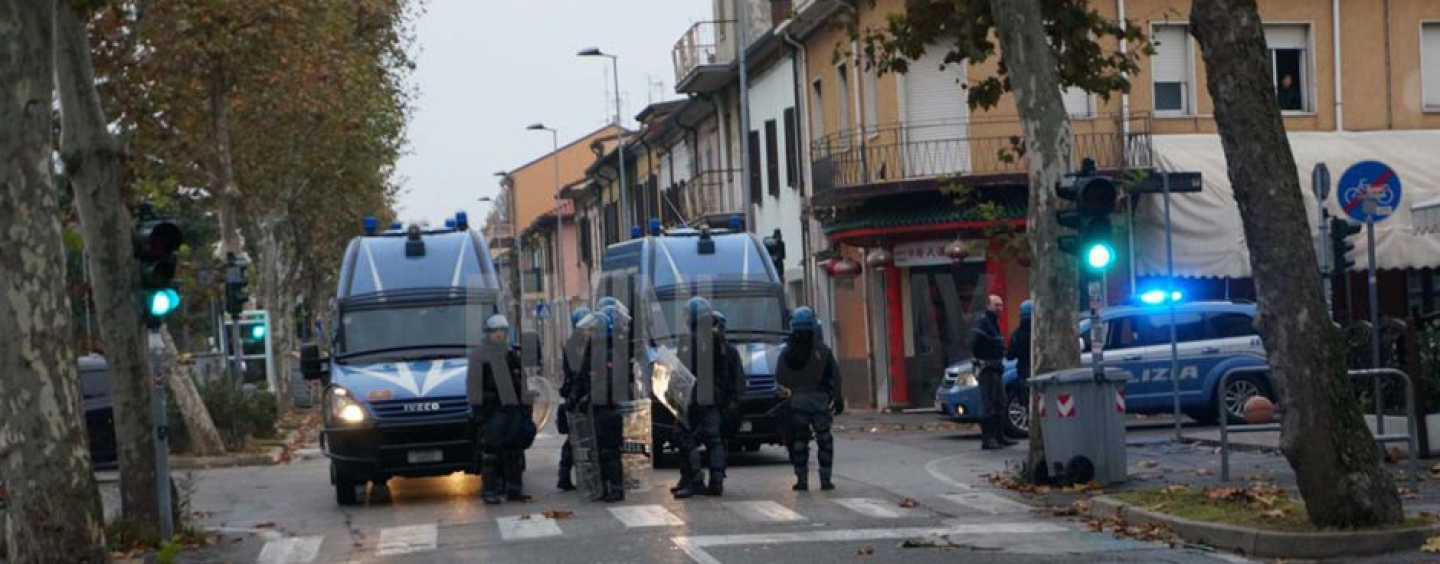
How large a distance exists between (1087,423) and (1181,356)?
29.0ft

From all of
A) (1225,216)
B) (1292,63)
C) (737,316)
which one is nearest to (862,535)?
(737,316)

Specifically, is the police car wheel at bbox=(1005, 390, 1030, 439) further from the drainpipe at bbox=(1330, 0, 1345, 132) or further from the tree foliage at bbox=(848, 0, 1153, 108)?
the drainpipe at bbox=(1330, 0, 1345, 132)

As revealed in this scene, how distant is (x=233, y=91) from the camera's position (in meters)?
33.7

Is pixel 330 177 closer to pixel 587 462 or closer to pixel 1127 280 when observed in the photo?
pixel 1127 280

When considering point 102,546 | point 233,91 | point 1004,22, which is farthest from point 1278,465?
point 233,91

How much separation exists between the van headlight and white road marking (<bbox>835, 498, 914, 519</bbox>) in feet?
14.9

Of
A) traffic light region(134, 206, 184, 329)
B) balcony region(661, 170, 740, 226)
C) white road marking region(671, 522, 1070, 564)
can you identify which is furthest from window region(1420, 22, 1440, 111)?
traffic light region(134, 206, 184, 329)

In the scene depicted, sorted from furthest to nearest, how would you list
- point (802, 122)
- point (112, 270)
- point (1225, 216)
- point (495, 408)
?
point (802, 122)
point (1225, 216)
point (495, 408)
point (112, 270)

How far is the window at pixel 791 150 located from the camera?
4162 cm

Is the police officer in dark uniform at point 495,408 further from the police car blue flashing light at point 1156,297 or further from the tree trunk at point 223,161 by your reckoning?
the tree trunk at point 223,161

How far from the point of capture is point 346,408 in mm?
19266

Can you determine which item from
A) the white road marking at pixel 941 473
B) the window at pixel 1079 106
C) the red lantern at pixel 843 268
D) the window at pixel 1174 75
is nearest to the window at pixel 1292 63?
the window at pixel 1174 75

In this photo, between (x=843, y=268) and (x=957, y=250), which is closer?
(x=957, y=250)

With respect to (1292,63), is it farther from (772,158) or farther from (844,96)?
(772,158)
